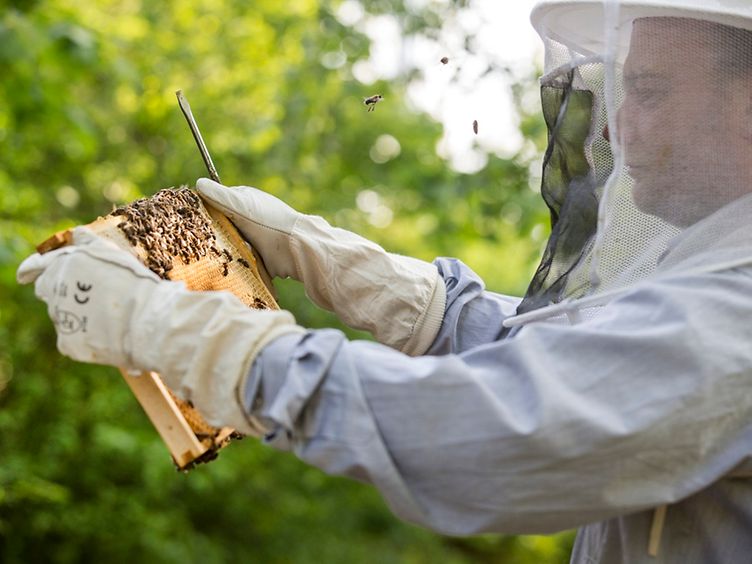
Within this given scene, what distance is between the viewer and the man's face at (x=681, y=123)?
1934 mm

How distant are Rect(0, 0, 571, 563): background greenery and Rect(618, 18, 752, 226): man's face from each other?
2537 millimetres

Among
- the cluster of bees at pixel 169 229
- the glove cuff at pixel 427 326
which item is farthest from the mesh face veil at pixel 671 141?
the cluster of bees at pixel 169 229

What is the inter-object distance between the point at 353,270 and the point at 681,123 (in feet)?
3.07

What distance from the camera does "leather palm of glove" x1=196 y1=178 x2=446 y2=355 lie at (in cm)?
243

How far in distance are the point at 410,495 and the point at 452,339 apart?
89 cm

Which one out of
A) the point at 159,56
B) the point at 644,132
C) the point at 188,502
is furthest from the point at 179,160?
the point at 644,132

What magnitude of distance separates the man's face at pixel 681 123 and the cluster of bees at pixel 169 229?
106 cm

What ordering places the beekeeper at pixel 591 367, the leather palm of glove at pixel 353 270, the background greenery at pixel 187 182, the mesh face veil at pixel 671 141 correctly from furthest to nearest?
the background greenery at pixel 187 182
the leather palm of glove at pixel 353 270
the mesh face veil at pixel 671 141
the beekeeper at pixel 591 367

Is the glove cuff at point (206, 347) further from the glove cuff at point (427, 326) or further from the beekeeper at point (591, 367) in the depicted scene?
the glove cuff at point (427, 326)

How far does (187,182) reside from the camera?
584 cm

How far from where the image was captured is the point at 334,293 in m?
2.48

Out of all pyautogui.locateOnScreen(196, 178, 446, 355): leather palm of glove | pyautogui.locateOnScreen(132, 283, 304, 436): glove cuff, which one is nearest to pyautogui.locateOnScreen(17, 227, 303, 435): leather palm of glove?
pyautogui.locateOnScreen(132, 283, 304, 436): glove cuff

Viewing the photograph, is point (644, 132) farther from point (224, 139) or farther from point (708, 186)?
point (224, 139)

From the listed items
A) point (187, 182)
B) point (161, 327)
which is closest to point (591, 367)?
point (161, 327)
